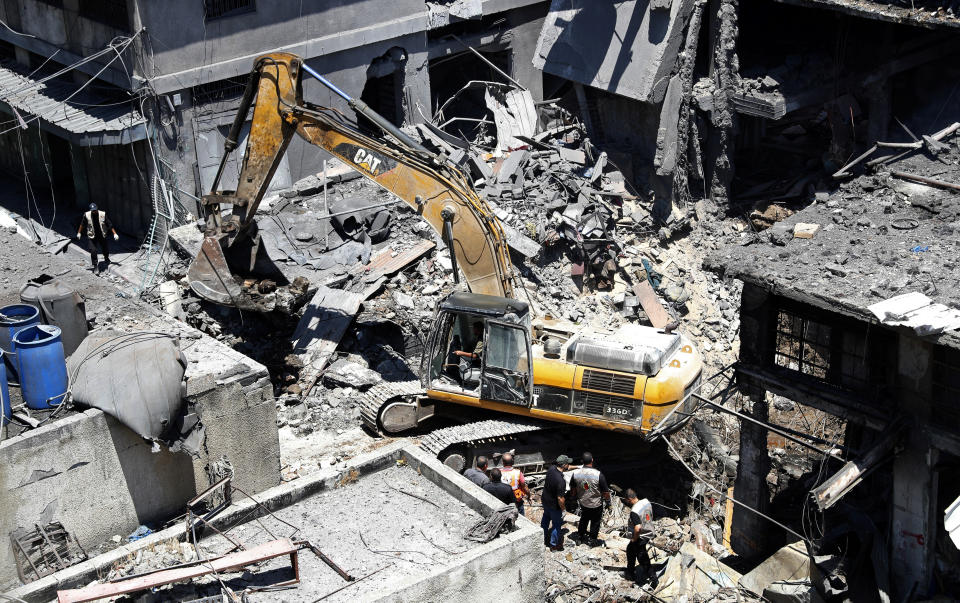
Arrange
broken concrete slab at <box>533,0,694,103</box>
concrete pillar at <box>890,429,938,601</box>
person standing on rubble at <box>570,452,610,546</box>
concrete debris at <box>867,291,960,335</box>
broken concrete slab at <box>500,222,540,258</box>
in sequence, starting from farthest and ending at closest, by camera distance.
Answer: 1. broken concrete slab at <box>533,0,694,103</box>
2. broken concrete slab at <box>500,222,540,258</box>
3. person standing on rubble at <box>570,452,610,546</box>
4. concrete pillar at <box>890,429,938,601</box>
5. concrete debris at <box>867,291,960,335</box>

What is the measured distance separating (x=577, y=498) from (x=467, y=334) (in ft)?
8.67

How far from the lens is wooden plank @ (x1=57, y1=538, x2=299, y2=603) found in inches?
338

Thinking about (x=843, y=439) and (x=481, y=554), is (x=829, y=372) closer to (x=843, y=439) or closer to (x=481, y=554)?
(x=843, y=439)

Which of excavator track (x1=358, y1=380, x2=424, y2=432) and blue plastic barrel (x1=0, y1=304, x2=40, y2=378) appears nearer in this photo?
blue plastic barrel (x1=0, y1=304, x2=40, y2=378)

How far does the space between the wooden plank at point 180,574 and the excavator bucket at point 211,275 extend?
723 centimetres

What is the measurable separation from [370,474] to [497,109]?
14146 mm

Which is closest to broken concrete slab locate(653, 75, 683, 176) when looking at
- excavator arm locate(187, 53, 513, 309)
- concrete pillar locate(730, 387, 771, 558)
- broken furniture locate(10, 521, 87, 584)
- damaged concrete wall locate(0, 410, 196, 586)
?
excavator arm locate(187, 53, 513, 309)

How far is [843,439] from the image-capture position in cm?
1570

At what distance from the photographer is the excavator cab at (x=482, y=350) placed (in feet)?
46.1

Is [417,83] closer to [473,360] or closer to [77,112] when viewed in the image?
[77,112]

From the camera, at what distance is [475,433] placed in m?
14.5

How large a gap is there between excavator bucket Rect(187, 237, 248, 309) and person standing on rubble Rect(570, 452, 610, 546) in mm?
5785

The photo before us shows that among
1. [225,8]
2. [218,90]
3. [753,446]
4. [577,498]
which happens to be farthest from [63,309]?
[225,8]

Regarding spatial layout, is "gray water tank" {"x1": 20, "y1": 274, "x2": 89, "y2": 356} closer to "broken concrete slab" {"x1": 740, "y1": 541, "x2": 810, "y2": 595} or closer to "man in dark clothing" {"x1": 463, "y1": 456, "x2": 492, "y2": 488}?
"man in dark clothing" {"x1": 463, "y1": 456, "x2": 492, "y2": 488}
